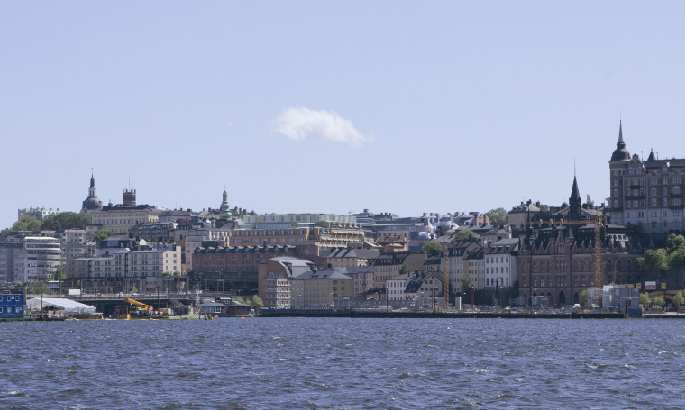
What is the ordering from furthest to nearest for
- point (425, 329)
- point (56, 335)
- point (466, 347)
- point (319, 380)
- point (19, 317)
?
point (19, 317)
point (425, 329)
point (56, 335)
point (466, 347)
point (319, 380)

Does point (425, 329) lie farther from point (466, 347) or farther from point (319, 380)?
point (319, 380)

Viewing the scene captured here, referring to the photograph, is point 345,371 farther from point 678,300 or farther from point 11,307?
point 678,300

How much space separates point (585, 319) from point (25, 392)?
399ft

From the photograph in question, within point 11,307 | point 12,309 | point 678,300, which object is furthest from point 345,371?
point 678,300

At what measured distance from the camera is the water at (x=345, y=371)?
220 ft

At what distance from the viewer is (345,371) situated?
82.6 metres

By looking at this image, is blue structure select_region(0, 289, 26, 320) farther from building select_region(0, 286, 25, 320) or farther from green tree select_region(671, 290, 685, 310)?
green tree select_region(671, 290, 685, 310)

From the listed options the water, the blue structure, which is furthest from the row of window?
the water

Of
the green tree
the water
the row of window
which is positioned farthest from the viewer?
the green tree

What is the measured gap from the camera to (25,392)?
70.3 meters

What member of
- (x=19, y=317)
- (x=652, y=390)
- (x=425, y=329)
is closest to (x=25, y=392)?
(x=652, y=390)

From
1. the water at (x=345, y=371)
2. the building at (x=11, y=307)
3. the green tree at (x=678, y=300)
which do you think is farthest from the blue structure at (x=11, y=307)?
the green tree at (x=678, y=300)

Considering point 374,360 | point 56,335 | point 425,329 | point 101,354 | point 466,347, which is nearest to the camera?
point 374,360

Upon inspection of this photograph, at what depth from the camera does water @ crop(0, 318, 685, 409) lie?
67.0 meters
